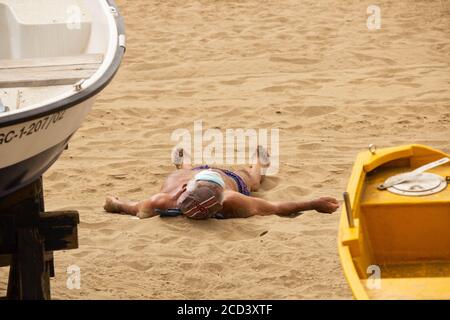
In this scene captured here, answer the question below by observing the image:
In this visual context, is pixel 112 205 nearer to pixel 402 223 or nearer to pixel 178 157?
pixel 178 157

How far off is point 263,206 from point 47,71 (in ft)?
6.09

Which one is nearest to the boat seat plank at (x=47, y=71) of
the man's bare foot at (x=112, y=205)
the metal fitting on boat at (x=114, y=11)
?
the metal fitting on boat at (x=114, y=11)

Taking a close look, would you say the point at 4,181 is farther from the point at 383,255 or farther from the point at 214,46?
the point at 214,46

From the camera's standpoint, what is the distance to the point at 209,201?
7246 mm

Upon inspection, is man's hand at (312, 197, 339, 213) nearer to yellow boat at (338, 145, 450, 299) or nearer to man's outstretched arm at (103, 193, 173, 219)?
man's outstretched arm at (103, 193, 173, 219)

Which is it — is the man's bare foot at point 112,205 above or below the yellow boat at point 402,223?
below

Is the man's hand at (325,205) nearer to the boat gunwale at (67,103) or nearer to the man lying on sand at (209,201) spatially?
the man lying on sand at (209,201)

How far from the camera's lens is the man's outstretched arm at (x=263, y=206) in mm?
7422

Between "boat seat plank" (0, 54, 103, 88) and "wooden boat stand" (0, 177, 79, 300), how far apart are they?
86 centimetres

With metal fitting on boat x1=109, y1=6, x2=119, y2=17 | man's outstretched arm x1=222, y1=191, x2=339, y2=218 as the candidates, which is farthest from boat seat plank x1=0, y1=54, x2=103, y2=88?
man's outstretched arm x1=222, y1=191, x2=339, y2=218

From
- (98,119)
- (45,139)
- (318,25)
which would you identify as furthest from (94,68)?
(318,25)

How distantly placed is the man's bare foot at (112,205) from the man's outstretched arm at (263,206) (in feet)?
2.68

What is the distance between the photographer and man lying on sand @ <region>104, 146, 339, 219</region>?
725 centimetres

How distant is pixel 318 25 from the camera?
42.3ft
